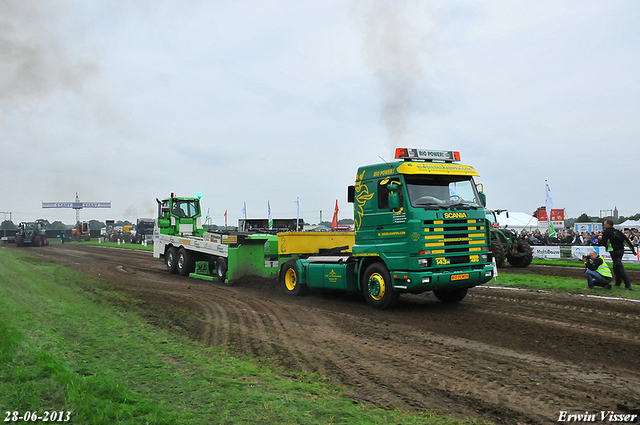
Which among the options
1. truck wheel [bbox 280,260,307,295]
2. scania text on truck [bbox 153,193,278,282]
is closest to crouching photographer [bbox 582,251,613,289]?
truck wheel [bbox 280,260,307,295]

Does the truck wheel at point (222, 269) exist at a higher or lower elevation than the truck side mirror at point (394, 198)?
lower

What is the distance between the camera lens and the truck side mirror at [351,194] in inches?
419

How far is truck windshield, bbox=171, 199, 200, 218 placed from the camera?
19.4 meters

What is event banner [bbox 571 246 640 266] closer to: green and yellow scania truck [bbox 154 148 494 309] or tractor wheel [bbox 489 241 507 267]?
tractor wheel [bbox 489 241 507 267]

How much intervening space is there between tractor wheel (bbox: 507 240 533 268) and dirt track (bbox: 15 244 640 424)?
292 inches

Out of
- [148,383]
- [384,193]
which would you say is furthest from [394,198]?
[148,383]

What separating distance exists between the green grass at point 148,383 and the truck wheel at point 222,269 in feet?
24.4

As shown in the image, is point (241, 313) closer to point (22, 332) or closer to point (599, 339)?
point (22, 332)

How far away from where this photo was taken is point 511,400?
4750mm

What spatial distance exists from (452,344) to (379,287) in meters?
3.03

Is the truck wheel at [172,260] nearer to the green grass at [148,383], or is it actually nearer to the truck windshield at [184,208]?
the truck windshield at [184,208]

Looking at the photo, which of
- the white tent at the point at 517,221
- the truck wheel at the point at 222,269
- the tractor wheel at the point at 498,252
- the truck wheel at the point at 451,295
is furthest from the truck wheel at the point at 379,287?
the white tent at the point at 517,221

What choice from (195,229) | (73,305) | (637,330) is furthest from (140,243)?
(637,330)

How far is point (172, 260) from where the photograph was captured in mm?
18844
